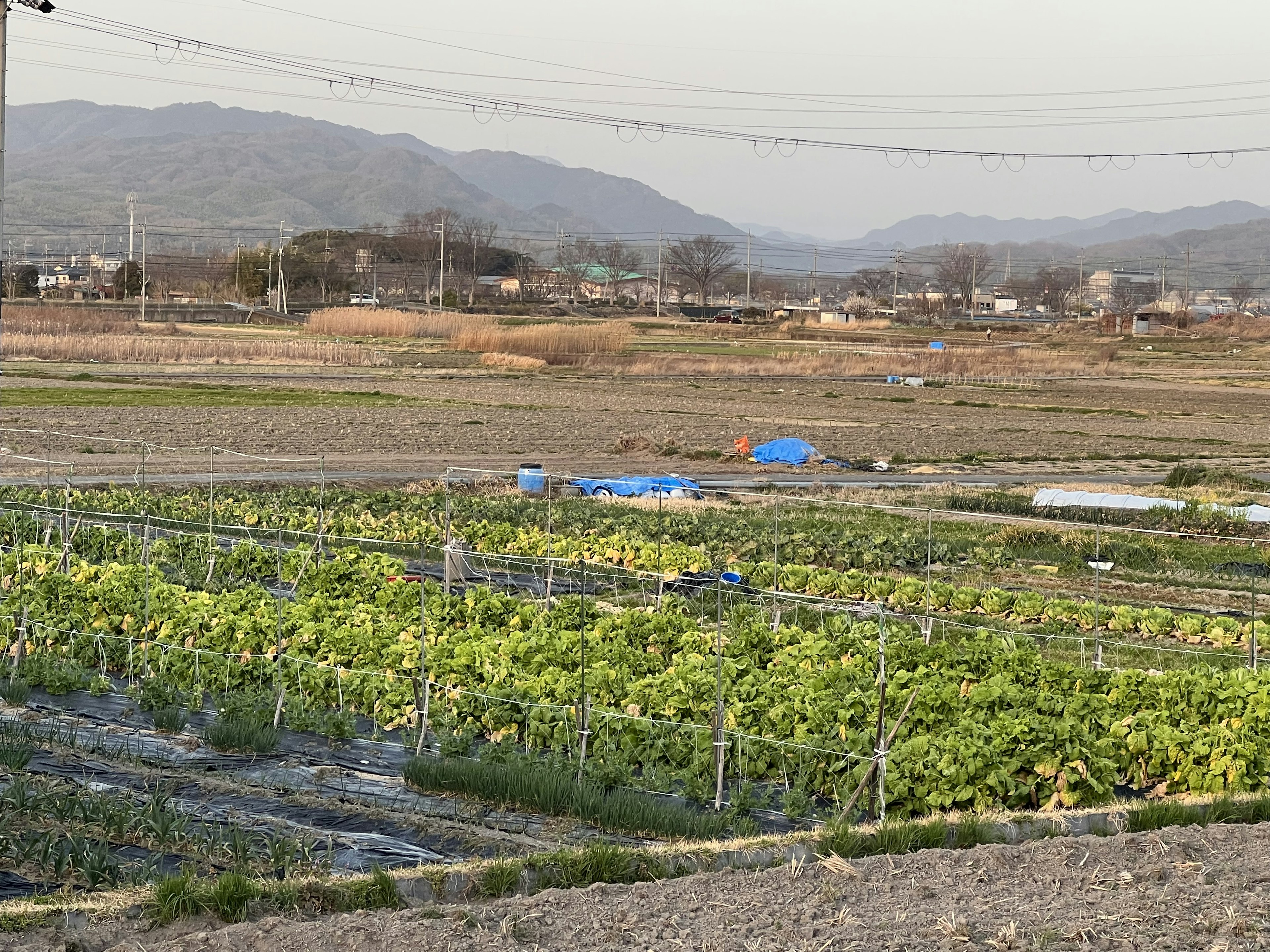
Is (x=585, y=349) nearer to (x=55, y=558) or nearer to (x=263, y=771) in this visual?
(x=55, y=558)

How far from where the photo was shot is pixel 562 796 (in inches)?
286

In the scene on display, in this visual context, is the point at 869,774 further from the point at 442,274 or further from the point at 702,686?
the point at 442,274

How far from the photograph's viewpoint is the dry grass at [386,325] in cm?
7225

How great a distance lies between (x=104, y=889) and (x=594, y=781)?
264 centimetres

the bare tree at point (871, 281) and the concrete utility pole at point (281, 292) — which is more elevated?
the bare tree at point (871, 281)

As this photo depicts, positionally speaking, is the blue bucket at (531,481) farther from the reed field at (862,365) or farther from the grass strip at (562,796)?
the reed field at (862,365)

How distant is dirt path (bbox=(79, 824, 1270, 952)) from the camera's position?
17.2 ft

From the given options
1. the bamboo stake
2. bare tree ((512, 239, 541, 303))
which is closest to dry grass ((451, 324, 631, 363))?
the bamboo stake

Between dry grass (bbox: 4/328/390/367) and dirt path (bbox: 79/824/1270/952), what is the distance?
47689mm

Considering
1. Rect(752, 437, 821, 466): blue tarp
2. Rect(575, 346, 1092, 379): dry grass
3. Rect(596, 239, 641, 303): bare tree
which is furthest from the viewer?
Rect(596, 239, 641, 303): bare tree

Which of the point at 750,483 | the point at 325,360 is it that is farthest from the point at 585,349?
the point at 750,483

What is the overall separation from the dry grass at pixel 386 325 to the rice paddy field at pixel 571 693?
50.0m

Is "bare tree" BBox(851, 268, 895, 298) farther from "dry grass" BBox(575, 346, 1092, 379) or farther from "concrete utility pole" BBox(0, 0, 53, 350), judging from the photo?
"concrete utility pole" BBox(0, 0, 53, 350)

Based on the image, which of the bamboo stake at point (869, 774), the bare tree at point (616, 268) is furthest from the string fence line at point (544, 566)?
the bare tree at point (616, 268)
